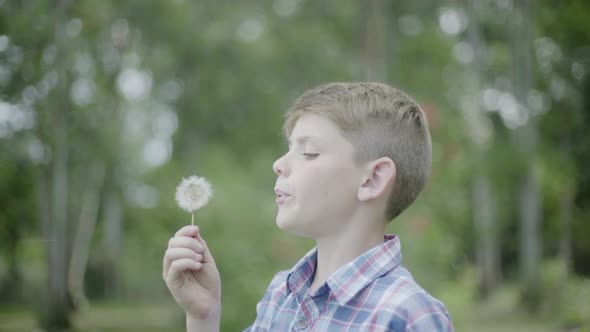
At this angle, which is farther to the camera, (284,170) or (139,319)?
(139,319)

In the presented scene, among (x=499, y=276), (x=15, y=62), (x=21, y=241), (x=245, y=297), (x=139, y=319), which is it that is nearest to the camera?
(x=245, y=297)

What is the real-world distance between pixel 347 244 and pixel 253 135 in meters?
5.56

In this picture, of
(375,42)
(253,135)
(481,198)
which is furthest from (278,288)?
(481,198)

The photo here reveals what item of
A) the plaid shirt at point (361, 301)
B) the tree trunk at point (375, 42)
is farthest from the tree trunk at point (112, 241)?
the plaid shirt at point (361, 301)

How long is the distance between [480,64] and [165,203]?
12.1 feet

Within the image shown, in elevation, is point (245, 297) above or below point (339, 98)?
below

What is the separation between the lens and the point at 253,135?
637 centimetres

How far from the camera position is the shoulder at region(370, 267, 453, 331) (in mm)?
709

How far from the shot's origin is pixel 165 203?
16.8 ft

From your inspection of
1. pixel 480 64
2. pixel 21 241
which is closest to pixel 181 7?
pixel 21 241

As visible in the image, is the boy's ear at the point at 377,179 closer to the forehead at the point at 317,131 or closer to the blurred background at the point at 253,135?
the forehead at the point at 317,131

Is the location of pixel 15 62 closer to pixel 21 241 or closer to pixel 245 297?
pixel 21 241

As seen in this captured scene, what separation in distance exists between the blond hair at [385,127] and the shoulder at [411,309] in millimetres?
153

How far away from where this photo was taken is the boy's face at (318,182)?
83 cm
